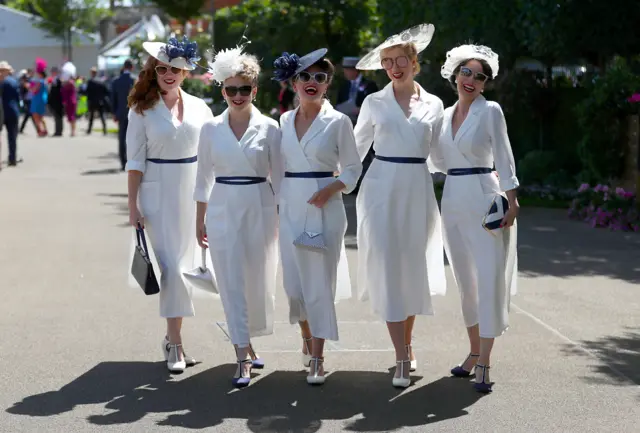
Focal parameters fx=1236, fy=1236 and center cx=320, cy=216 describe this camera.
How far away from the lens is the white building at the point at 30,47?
6594 centimetres

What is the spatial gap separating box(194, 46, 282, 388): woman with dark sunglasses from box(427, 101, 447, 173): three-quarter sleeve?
34.1 inches

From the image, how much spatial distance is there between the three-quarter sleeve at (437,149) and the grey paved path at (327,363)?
1194 millimetres

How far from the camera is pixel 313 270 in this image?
6809 mm

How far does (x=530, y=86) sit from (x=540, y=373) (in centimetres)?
1163

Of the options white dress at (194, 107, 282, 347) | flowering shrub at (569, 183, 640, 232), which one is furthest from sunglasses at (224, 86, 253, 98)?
flowering shrub at (569, 183, 640, 232)

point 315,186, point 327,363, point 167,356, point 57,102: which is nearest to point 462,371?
point 327,363

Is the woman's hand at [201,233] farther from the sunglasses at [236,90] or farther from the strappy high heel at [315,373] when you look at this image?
the strappy high heel at [315,373]

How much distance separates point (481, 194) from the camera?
6738 millimetres

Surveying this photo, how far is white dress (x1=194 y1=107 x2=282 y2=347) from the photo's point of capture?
6785mm

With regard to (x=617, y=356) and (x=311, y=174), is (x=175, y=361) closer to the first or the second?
(x=311, y=174)

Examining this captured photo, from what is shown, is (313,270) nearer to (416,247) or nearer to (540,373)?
(416,247)

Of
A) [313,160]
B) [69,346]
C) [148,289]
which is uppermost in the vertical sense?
[313,160]

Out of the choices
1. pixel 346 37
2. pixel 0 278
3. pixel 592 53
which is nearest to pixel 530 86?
pixel 592 53

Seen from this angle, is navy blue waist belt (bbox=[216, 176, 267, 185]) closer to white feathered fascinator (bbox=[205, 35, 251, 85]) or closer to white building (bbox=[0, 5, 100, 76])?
white feathered fascinator (bbox=[205, 35, 251, 85])
